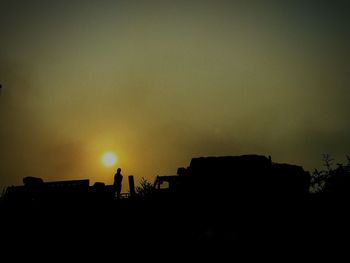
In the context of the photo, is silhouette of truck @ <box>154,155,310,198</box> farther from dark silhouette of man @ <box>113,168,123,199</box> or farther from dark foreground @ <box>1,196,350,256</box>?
dark silhouette of man @ <box>113,168,123,199</box>

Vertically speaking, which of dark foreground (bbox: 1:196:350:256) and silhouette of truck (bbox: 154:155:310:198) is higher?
silhouette of truck (bbox: 154:155:310:198)

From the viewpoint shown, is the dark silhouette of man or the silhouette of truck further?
the dark silhouette of man

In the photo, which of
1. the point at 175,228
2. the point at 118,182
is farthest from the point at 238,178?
the point at 118,182

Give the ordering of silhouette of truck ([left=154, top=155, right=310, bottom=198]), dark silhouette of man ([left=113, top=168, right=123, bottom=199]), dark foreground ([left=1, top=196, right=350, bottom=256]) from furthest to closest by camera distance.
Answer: dark silhouette of man ([left=113, top=168, right=123, bottom=199]) < silhouette of truck ([left=154, top=155, right=310, bottom=198]) < dark foreground ([left=1, top=196, right=350, bottom=256])

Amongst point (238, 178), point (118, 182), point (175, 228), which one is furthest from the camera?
point (118, 182)

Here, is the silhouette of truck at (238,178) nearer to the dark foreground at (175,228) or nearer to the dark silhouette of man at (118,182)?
the dark foreground at (175,228)

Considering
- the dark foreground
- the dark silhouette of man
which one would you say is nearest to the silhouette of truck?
the dark foreground

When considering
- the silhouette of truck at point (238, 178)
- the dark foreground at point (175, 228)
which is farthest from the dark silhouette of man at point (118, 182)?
the silhouette of truck at point (238, 178)

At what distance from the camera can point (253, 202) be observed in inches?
921

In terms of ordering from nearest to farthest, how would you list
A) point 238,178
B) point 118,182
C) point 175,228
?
point 175,228, point 238,178, point 118,182

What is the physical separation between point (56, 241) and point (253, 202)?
14637 mm

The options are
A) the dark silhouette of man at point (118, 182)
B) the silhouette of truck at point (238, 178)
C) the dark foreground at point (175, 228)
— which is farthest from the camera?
the dark silhouette of man at point (118, 182)

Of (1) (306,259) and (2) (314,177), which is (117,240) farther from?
(2) (314,177)

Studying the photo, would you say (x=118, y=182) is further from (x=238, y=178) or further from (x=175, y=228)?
(x=238, y=178)
